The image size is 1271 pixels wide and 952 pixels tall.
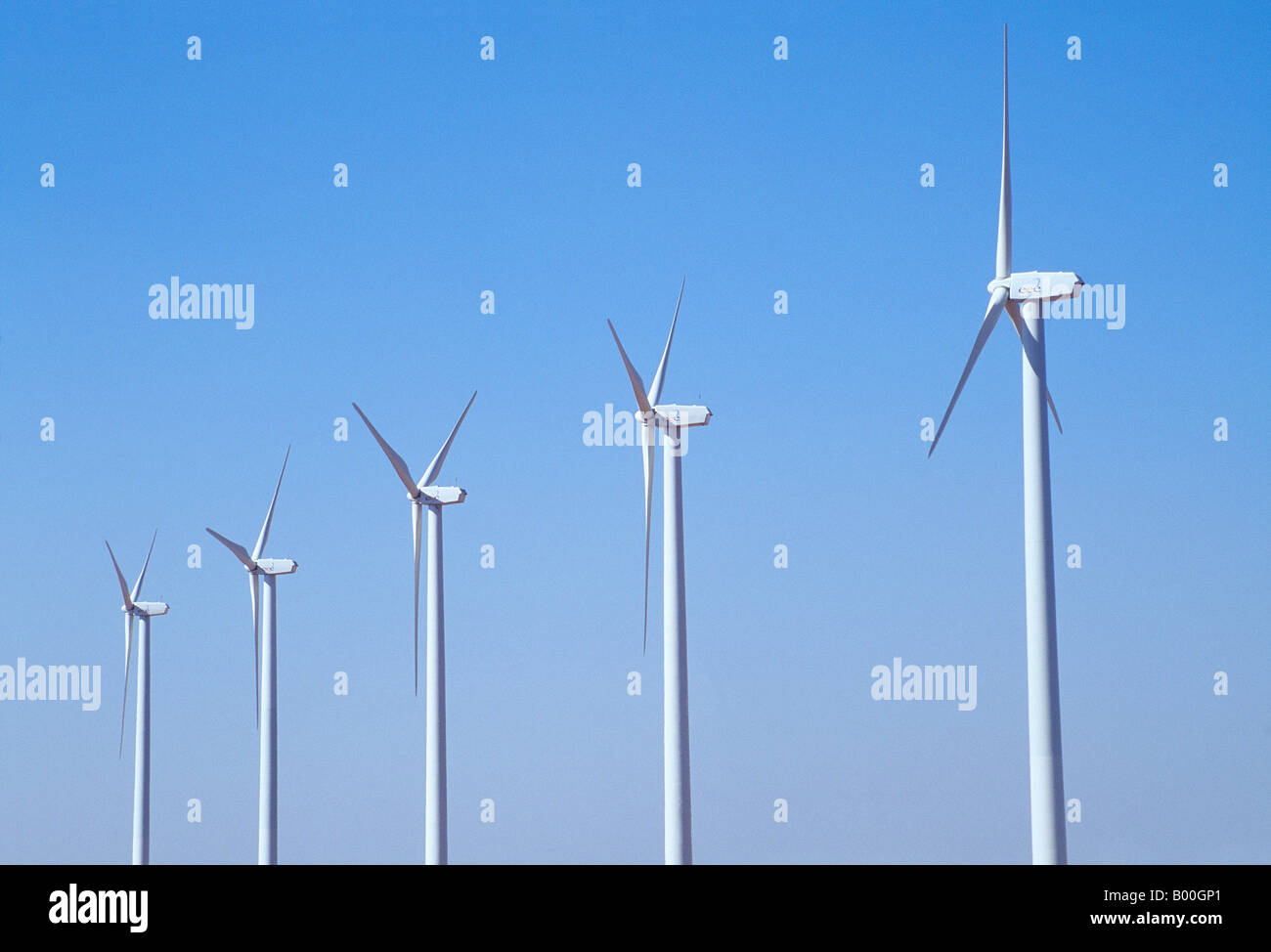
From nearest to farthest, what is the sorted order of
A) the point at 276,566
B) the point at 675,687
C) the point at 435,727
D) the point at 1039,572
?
the point at 1039,572 < the point at 675,687 < the point at 435,727 < the point at 276,566

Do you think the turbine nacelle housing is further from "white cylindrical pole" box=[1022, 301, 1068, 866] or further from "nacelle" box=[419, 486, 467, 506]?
"nacelle" box=[419, 486, 467, 506]

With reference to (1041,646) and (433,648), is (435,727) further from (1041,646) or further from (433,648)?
(1041,646)

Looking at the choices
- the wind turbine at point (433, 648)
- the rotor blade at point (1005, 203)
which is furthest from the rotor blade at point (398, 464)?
the rotor blade at point (1005, 203)

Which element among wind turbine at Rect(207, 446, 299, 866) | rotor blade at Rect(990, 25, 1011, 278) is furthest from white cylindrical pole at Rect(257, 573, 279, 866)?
rotor blade at Rect(990, 25, 1011, 278)

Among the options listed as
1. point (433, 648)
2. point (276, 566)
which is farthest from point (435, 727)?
point (276, 566)

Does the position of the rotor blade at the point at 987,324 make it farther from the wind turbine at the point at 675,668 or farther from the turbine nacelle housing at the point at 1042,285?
the wind turbine at the point at 675,668

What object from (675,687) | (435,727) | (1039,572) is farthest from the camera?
(435,727)
